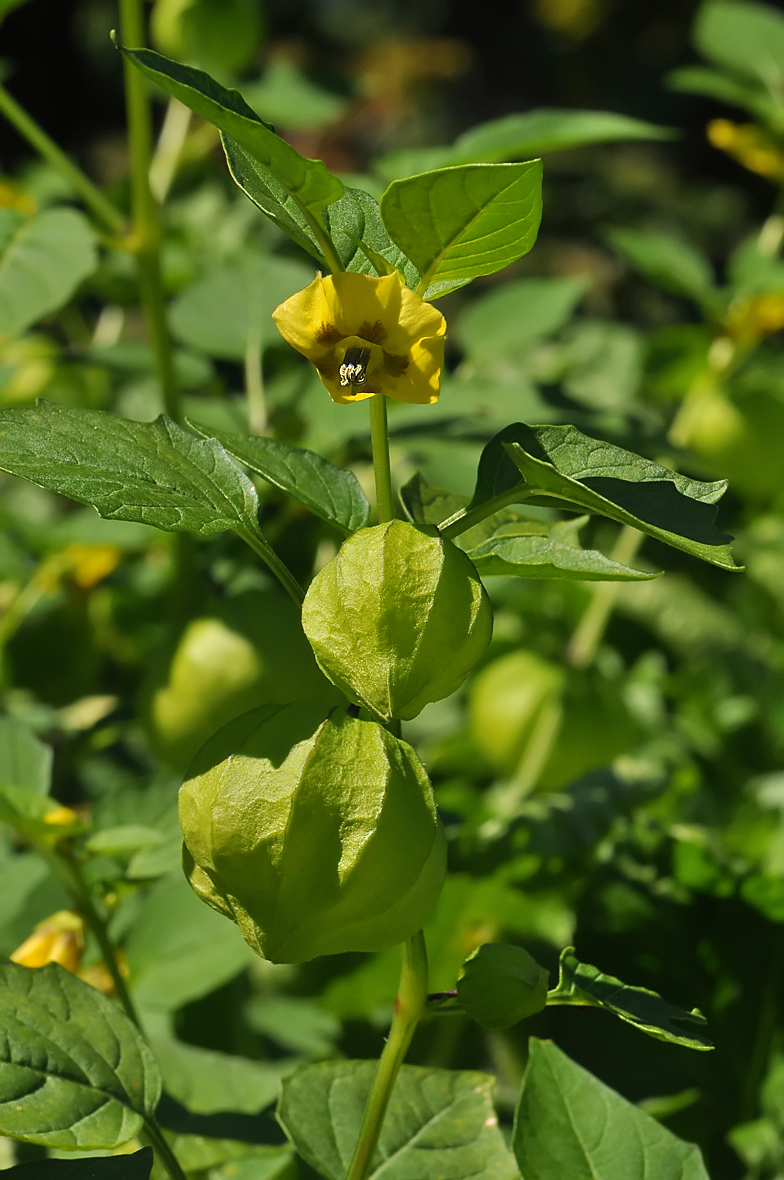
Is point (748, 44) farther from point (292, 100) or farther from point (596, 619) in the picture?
point (596, 619)

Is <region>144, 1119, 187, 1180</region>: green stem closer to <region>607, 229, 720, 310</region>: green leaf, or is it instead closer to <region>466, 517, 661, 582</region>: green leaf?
<region>466, 517, 661, 582</region>: green leaf

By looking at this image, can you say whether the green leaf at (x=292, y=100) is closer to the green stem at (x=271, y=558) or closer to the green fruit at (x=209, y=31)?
the green fruit at (x=209, y=31)

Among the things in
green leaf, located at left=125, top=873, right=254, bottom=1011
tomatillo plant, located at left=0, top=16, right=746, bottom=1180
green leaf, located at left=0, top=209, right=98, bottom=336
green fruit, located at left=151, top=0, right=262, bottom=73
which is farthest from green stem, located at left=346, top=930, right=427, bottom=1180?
green fruit, located at left=151, top=0, right=262, bottom=73

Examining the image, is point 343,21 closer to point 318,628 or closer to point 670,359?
point 670,359

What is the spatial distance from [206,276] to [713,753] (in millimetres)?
549

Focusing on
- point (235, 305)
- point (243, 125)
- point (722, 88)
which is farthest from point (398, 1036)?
point (722, 88)

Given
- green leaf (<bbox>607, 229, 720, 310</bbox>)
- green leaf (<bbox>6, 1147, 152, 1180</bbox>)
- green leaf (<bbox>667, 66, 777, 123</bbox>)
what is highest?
green leaf (<bbox>667, 66, 777, 123</bbox>)

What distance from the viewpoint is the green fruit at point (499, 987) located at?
304mm

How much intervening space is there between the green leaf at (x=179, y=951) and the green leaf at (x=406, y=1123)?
14 centimetres

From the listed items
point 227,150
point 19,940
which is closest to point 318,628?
point 227,150

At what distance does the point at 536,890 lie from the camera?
62 centimetres

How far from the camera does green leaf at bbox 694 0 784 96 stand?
3.43 ft

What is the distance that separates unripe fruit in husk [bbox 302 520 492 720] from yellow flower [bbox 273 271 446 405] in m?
0.04

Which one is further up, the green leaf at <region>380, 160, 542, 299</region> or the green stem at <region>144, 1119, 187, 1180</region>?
the green leaf at <region>380, 160, 542, 299</region>
